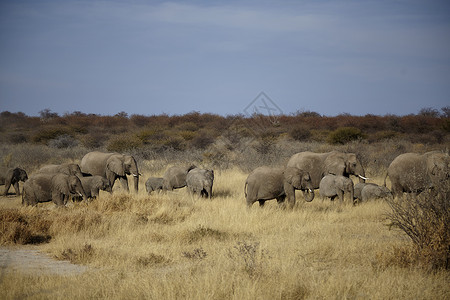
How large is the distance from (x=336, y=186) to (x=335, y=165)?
5.31 feet

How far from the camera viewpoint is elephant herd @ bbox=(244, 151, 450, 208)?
498 inches

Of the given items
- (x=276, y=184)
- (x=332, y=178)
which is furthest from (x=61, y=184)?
(x=332, y=178)

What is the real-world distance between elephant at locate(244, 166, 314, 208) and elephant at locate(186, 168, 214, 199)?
174cm

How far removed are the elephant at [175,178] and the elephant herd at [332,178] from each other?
9.42 feet

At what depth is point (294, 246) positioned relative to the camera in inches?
340

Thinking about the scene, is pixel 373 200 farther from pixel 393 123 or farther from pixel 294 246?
pixel 393 123

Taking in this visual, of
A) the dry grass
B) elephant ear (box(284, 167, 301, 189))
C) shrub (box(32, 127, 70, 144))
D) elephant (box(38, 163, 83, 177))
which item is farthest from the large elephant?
shrub (box(32, 127, 70, 144))

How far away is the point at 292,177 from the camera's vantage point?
12.6 m

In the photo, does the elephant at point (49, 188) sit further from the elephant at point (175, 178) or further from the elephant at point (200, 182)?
the elephant at point (175, 178)

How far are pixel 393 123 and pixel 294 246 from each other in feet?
138

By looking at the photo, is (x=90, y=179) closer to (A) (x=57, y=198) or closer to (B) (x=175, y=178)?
(A) (x=57, y=198)

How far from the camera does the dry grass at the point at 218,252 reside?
20.0 feet

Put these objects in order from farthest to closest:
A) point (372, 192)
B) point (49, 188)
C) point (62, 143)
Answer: point (62, 143) → point (372, 192) → point (49, 188)

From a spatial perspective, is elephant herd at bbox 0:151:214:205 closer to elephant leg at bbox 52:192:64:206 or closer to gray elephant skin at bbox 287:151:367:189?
elephant leg at bbox 52:192:64:206
